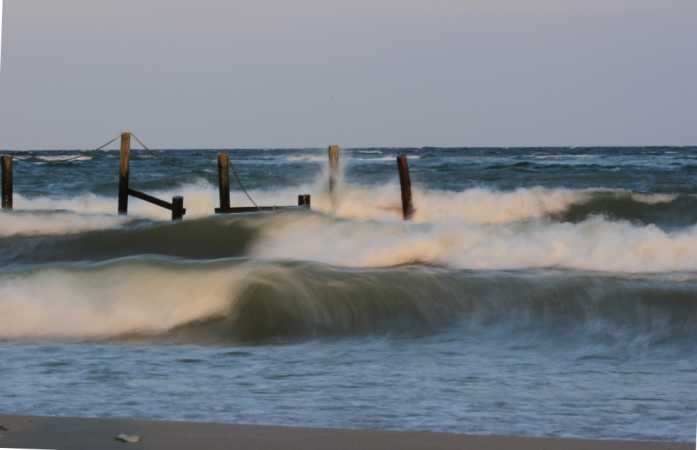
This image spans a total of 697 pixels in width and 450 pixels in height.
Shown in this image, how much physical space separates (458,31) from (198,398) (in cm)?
177

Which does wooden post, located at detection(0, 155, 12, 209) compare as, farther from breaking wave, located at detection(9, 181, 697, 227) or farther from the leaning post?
the leaning post

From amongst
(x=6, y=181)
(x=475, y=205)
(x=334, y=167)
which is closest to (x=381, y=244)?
(x=334, y=167)

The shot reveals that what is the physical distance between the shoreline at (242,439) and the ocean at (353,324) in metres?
0.27

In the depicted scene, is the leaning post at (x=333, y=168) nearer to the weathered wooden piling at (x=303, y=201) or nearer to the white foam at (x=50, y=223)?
the weathered wooden piling at (x=303, y=201)

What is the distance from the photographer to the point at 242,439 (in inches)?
124

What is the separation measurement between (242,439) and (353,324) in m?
2.69

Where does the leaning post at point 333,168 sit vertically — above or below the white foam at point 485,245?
above

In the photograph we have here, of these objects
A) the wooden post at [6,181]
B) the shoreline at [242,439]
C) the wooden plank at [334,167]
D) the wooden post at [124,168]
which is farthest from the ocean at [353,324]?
the wooden plank at [334,167]

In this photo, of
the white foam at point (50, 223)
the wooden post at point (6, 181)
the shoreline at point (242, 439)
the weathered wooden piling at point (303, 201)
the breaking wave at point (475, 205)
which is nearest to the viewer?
the shoreline at point (242, 439)

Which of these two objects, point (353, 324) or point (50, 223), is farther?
point (50, 223)

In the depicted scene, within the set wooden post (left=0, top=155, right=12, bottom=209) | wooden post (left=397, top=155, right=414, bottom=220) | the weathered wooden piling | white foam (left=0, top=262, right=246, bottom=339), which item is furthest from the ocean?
wooden post (left=397, top=155, right=414, bottom=220)

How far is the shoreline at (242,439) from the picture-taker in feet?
10.2

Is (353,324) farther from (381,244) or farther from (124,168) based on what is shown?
(124,168)

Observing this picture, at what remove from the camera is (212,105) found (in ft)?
18.3
